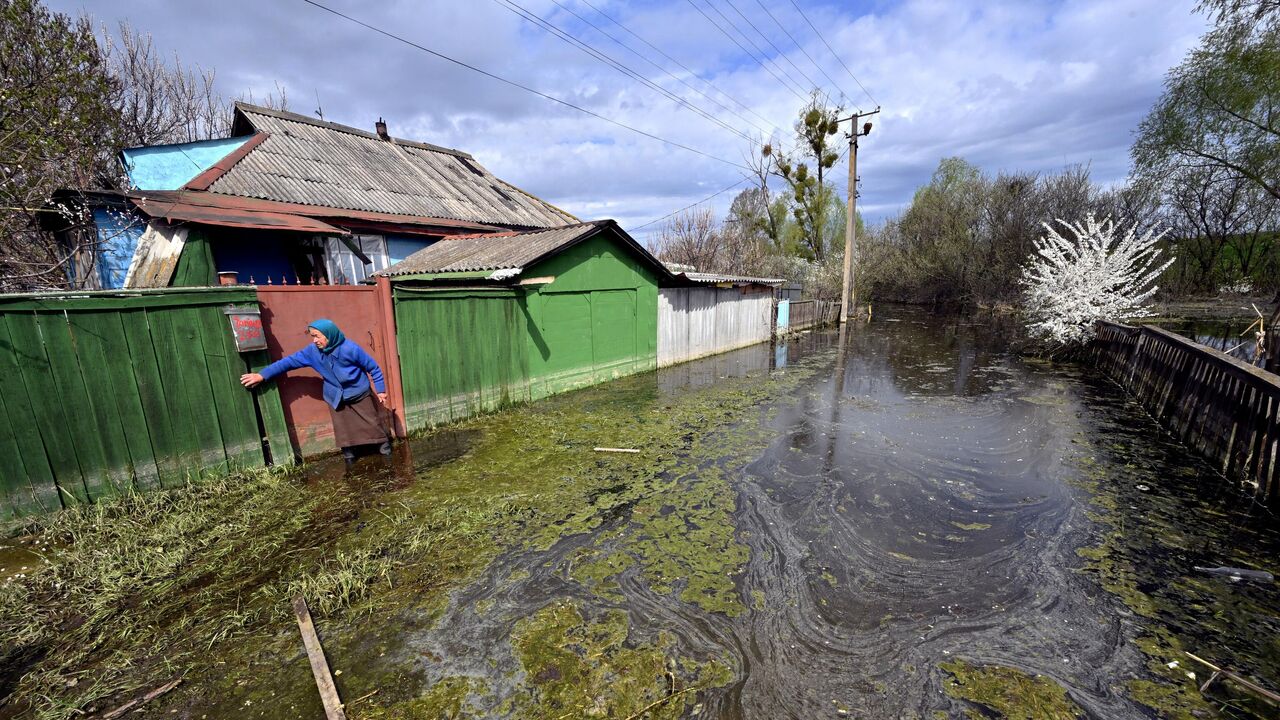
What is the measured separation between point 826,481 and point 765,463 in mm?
719

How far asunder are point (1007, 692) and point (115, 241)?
39.3ft

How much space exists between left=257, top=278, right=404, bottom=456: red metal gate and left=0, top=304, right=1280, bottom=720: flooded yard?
457mm

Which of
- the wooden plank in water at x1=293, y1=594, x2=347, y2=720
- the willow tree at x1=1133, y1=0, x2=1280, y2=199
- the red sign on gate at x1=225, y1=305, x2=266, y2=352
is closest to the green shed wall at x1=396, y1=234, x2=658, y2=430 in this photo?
the red sign on gate at x1=225, y1=305, x2=266, y2=352

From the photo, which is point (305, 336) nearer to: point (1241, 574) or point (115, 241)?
point (115, 241)

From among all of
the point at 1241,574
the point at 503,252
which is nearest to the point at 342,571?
the point at 503,252

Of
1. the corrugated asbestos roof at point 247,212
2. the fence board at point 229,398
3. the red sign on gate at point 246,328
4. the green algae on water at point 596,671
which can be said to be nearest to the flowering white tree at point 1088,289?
the green algae on water at point 596,671

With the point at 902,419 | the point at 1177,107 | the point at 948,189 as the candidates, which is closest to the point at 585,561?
the point at 902,419

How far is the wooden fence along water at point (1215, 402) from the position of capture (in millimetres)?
4547

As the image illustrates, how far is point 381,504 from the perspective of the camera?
14.1ft

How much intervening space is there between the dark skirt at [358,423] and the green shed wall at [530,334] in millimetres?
881

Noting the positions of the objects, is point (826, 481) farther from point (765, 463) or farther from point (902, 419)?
point (902, 419)

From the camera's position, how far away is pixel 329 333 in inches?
182

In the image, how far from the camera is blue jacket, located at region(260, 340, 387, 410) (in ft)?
15.2

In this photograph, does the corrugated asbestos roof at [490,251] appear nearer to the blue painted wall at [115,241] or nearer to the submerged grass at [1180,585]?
the blue painted wall at [115,241]
